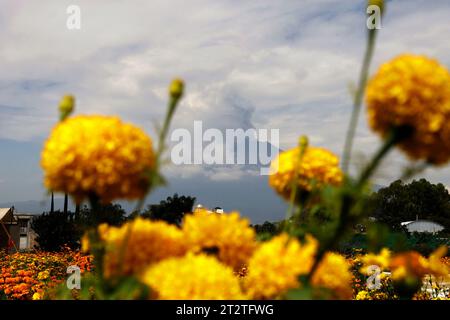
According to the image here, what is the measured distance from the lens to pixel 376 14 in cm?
115

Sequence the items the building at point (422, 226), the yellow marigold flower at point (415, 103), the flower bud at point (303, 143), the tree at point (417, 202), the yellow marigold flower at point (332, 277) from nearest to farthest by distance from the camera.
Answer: the yellow marigold flower at point (415, 103)
the yellow marigold flower at point (332, 277)
the flower bud at point (303, 143)
the building at point (422, 226)
the tree at point (417, 202)

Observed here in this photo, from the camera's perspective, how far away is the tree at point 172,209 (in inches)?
56.7

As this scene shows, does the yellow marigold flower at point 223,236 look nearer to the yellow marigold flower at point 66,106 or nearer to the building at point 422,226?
the yellow marigold flower at point 66,106

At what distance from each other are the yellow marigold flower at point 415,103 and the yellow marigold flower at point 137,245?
52cm

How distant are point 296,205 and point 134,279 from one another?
549 mm

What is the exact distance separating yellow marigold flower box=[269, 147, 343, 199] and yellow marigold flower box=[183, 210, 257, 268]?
0.20 m

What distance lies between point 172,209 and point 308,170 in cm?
38

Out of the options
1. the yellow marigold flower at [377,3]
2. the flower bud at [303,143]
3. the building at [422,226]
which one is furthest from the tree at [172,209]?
the building at [422,226]

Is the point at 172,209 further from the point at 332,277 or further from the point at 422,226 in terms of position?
the point at 422,226

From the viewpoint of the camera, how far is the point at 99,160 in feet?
3.66

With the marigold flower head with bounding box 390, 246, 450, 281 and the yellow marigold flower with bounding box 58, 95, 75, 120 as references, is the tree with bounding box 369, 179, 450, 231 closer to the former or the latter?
the marigold flower head with bounding box 390, 246, 450, 281
